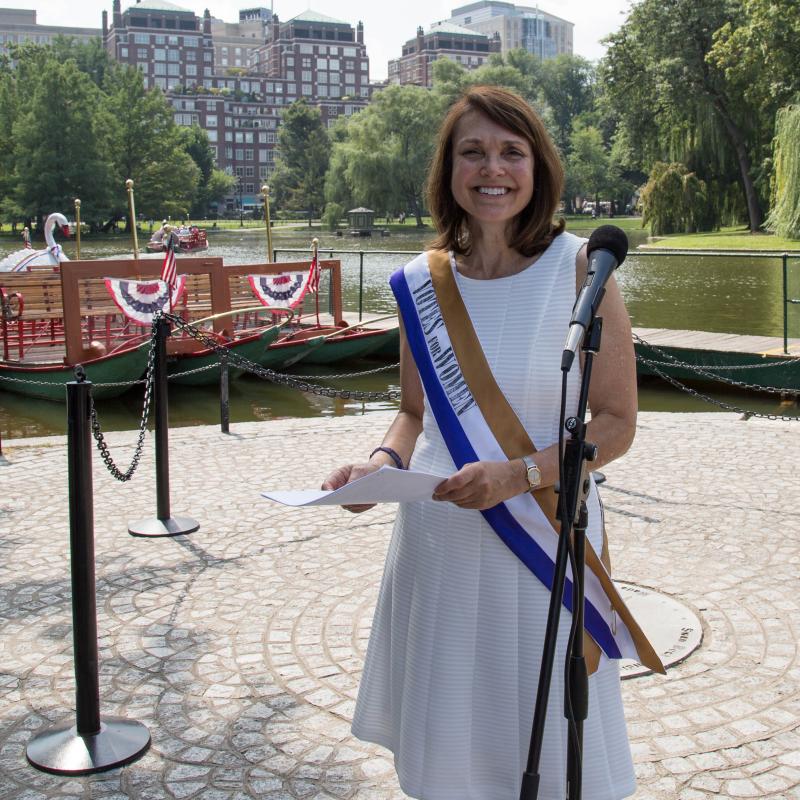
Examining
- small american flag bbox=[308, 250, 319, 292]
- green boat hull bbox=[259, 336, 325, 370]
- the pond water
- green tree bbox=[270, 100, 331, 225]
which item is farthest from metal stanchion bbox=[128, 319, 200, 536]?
green tree bbox=[270, 100, 331, 225]

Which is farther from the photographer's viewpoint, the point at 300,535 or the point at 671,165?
the point at 671,165

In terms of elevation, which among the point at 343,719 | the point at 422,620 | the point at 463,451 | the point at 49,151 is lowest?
the point at 343,719

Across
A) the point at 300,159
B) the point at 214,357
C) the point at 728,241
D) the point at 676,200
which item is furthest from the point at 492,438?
the point at 300,159

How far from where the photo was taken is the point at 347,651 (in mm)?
4293

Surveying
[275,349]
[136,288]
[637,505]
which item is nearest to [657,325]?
[275,349]

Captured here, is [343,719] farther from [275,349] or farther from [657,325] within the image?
[657,325]

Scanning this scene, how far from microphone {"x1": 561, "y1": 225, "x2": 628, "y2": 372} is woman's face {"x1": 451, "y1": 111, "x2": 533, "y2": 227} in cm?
25

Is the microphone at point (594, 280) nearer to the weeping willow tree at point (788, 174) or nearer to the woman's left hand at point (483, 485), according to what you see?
the woman's left hand at point (483, 485)

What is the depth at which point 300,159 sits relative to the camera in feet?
387

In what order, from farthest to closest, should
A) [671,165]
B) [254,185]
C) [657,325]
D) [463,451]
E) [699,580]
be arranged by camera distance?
[254,185] < [671,165] < [657,325] < [699,580] < [463,451]

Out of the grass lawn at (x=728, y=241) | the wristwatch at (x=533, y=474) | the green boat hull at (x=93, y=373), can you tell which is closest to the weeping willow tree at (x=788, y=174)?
the grass lawn at (x=728, y=241)

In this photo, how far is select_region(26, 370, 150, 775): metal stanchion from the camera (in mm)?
3443

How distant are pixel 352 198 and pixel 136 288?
187 feet

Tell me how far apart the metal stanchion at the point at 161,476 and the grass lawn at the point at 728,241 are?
29.9 m
